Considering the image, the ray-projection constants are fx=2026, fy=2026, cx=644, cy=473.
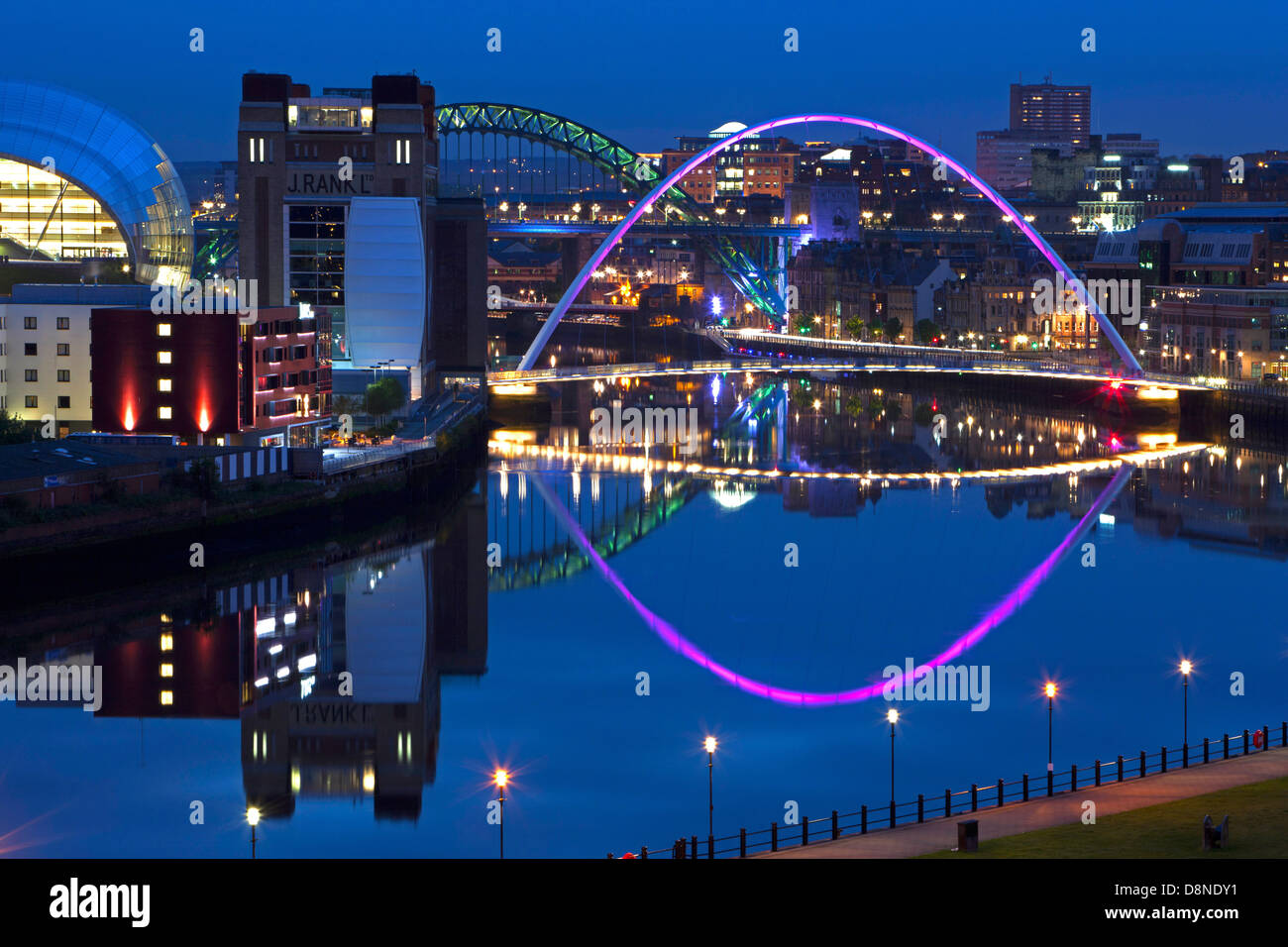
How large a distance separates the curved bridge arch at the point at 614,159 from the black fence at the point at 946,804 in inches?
2682

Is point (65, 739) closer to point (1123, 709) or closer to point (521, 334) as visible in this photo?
point (1123, 709)

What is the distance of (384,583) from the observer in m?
31.1

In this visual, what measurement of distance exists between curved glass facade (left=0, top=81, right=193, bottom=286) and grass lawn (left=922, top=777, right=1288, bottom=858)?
36.7m

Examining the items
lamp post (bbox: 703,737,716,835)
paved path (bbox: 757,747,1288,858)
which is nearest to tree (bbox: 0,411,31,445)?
lamp post (bbox: 703,737,716,835)

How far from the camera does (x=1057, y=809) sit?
54.1ft

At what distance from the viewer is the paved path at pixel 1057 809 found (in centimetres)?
1538

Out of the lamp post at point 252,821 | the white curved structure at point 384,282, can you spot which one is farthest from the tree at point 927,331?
the lamp post at point 252,821

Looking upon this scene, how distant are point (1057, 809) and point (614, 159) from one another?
2971 inches

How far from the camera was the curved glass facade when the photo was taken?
4966 cm

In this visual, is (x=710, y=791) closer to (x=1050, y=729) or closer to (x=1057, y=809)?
(x=1057, y=809)

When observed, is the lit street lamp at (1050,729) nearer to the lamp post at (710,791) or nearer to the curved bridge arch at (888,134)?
the lamp post at (710,791)

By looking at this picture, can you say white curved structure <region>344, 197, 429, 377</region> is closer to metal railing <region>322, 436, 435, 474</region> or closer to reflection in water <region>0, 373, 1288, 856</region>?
reflection in water <region>0, 373, 1288, 856</region>

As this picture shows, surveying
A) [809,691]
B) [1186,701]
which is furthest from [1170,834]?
[809,691]

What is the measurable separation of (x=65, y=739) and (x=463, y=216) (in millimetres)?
40373
